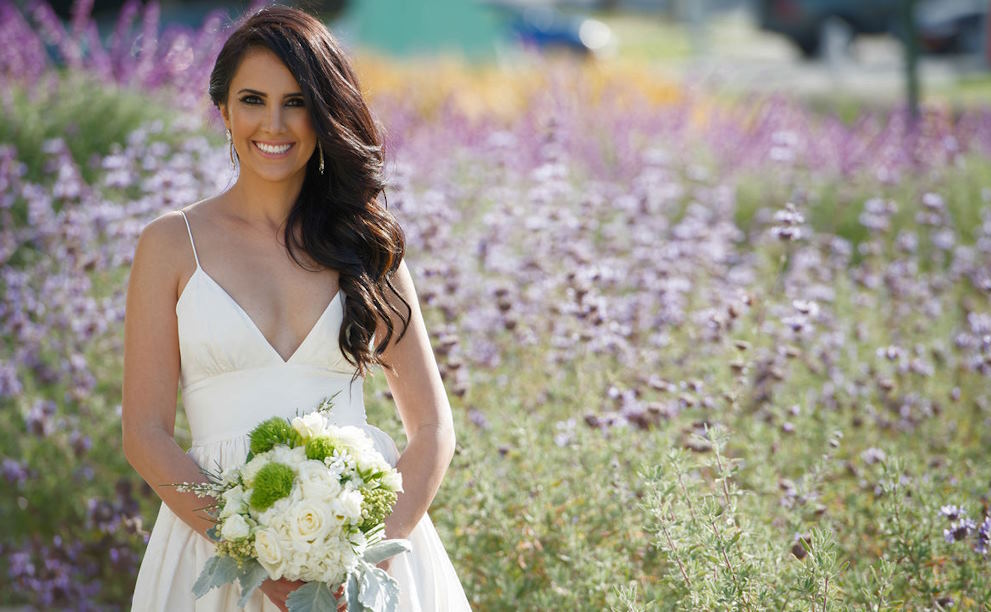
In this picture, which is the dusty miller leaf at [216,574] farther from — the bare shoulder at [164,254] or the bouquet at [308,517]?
the bare shoulder at [164,254]

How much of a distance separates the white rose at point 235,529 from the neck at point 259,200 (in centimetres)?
80

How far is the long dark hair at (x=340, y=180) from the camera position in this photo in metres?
2.70

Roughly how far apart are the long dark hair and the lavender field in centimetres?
31

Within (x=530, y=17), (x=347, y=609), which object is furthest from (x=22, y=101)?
(x=530, y=17)

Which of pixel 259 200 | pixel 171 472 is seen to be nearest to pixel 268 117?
pixel 259 200

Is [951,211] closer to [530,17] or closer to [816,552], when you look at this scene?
[816,552]

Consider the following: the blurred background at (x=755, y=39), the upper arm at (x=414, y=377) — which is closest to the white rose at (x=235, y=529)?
the upper arm at (x=414, y=377)

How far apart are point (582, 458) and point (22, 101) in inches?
194

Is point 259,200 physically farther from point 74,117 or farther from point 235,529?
point 74,117

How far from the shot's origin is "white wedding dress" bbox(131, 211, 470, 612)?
2646 mm

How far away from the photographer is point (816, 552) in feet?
8.25

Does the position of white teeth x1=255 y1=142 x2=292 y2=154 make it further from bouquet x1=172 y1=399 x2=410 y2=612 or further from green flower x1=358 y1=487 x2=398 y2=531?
green flower x1=358 y1=487 x2=398 y2=531

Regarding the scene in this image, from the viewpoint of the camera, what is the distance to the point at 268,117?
2.70m

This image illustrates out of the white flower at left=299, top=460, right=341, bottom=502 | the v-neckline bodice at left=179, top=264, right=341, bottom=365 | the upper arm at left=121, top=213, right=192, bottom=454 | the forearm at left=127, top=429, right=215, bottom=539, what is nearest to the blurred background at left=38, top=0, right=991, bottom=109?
the v-neckline bodice at left=179, top=264, right=341, bottom=365
